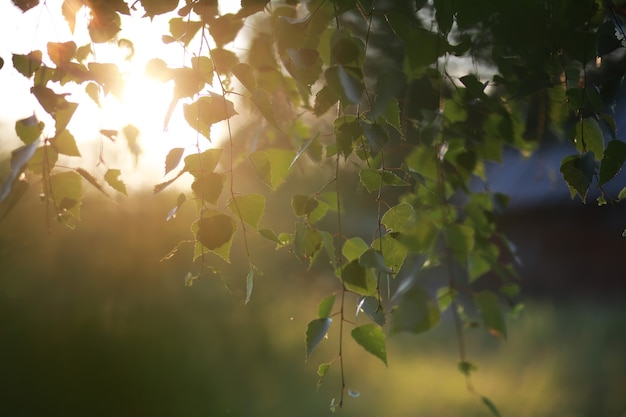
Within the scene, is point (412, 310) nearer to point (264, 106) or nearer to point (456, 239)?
point (456, 239)

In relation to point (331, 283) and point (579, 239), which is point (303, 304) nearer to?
point (331, 283)

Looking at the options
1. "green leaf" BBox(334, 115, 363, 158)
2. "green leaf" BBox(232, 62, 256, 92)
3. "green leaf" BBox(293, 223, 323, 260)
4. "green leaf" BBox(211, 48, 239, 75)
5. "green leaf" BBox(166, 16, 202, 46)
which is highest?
"green leaf" BBox(166, 16, 202, 46)

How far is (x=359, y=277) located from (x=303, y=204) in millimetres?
118

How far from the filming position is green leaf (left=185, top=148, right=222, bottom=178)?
59 centimetres

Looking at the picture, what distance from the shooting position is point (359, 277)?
586 mm

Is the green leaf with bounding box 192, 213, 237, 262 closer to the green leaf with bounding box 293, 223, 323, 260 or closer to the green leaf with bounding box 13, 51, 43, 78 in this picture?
the green leaf with bounding box 293, 223, 323, 260

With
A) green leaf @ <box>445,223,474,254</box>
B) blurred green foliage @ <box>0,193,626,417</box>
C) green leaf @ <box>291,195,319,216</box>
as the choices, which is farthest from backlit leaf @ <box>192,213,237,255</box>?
blurred green foliage @ <box>0,193,626,417</box>

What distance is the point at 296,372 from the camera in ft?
7.39

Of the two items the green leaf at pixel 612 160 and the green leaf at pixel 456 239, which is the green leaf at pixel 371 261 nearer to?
the green leaf at pixel 456 239

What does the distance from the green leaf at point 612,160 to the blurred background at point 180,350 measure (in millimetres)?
1279

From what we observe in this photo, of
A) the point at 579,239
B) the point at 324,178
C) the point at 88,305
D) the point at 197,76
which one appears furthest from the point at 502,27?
the point at 579,239

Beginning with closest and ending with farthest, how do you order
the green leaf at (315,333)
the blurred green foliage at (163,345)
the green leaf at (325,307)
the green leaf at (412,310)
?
the green leaf at (412,310) < the green leaf at (315,333) < the green leaf at (325,307) < the blurred green foliage at (163,345)

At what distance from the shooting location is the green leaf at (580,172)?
1.91 feet

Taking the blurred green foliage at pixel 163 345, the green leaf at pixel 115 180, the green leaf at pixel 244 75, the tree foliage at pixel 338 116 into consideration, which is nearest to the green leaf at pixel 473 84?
the tree foliage at pixel 338 116
